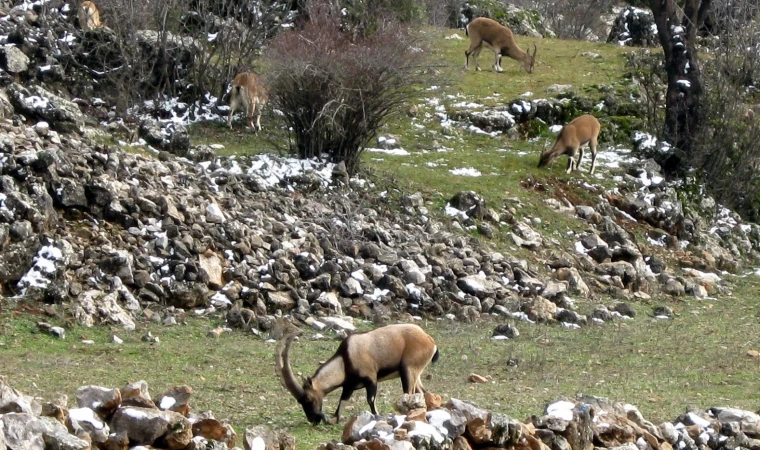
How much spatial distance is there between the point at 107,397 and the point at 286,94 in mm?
12414

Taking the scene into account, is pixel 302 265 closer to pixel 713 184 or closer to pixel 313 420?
pixel 313 420

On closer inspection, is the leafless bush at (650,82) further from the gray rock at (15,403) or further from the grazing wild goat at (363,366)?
the gray rock at (15,403)

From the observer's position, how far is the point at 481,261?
16953mm

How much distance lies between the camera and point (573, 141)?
2259cm

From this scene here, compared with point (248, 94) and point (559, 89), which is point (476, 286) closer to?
point (248, 94)

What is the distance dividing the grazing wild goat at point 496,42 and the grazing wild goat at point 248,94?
353 inches

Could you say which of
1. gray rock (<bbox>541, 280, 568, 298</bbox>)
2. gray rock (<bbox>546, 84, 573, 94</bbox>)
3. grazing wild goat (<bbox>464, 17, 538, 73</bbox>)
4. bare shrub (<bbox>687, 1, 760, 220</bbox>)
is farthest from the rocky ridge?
grazing wild goat (<bbox>464, 17, 538, 73</bbox>)

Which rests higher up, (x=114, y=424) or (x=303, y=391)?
(x=114, y=424)

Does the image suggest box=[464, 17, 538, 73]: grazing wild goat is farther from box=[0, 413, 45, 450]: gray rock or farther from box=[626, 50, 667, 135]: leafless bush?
box=[0, 413, 45, 450]: gray rock

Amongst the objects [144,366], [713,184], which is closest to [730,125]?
[713,184]

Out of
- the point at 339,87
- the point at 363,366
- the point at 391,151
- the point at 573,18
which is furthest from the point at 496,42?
the point at 363,366

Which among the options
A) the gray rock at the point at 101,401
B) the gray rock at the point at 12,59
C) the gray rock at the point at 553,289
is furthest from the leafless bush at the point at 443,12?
the gray rock at the point at 101,401

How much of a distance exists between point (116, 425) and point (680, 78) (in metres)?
19.2

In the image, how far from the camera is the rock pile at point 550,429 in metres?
8.11
